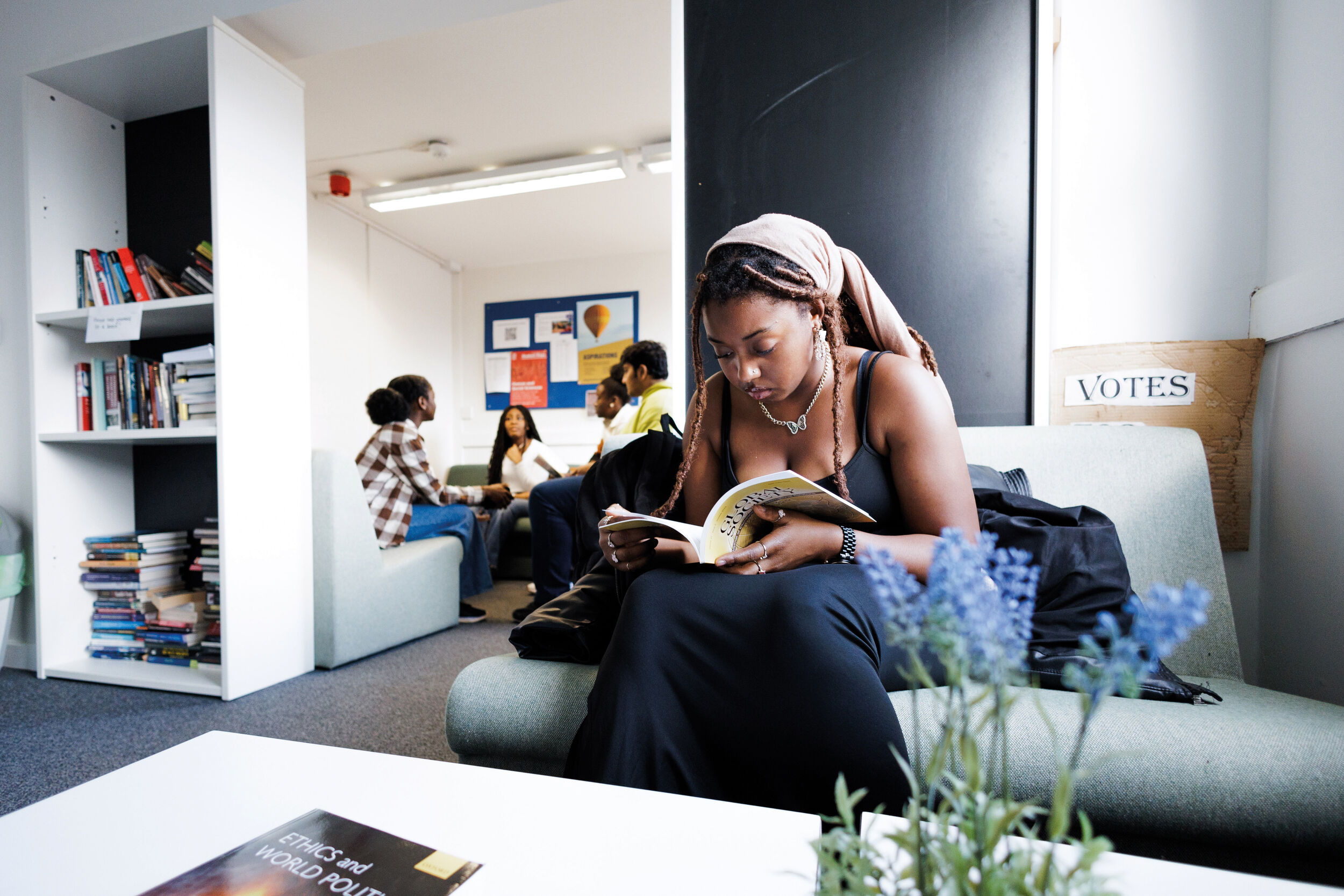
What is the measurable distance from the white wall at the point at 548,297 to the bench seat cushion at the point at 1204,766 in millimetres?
4461

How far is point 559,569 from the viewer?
2805mm

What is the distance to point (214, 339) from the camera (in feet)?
7.50

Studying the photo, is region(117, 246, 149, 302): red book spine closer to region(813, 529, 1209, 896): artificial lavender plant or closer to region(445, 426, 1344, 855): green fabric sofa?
region(445, 426, 1344, 855): green fabric sofa

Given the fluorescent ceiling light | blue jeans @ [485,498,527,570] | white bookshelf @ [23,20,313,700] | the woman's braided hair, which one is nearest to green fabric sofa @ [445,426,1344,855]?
the woman's braided hair

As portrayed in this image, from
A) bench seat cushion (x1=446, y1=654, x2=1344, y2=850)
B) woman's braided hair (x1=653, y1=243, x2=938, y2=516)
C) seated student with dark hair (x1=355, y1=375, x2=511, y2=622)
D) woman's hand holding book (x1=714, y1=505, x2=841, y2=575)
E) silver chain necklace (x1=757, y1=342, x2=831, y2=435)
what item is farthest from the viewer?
seated student with dark hair (x1=355, y1=375, x2=511, y2=622)

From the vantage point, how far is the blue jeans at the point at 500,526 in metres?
3.93

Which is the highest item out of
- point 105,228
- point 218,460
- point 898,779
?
point 105,228

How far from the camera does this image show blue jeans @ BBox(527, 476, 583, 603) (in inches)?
110

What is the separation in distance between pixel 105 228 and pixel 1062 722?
334 centimetres

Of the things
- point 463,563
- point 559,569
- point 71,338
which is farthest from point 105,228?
point 559,569

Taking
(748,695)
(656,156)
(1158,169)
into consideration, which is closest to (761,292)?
(748,695)

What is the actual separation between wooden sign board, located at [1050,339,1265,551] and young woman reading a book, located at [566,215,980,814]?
Result: 51cm

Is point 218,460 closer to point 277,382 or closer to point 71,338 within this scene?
point 277,382

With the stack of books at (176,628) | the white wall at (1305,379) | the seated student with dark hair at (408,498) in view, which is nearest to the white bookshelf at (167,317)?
the seated student with dark hair at (408,498)
